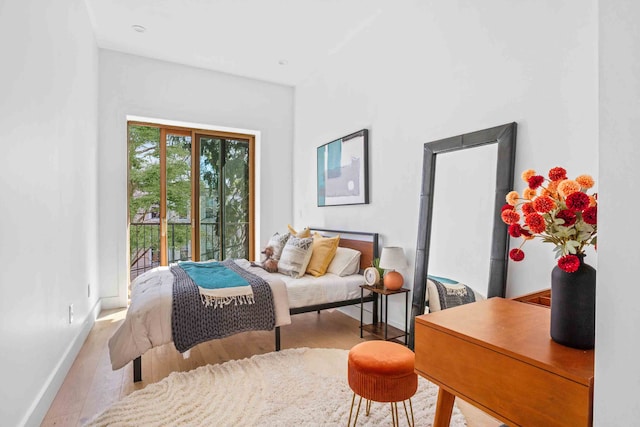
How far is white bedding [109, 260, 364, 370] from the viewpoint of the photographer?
87.6 inches

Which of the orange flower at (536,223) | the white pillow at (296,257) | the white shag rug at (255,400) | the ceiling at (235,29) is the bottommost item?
the white shag rug at (255,400)

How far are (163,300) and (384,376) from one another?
160 centimetres

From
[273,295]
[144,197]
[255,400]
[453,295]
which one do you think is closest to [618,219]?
[453,295]

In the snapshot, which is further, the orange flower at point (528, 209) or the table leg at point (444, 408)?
the table leg at point (444, 408)

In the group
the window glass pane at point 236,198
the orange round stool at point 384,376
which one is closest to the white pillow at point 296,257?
the orange round stool at point 384,376

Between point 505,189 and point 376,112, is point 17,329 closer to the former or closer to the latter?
point 505,189

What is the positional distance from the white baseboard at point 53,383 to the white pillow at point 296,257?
1.77m

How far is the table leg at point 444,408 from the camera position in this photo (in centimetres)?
142

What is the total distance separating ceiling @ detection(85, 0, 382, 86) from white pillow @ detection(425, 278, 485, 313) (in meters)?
2.58

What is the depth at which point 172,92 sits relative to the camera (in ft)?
14.6

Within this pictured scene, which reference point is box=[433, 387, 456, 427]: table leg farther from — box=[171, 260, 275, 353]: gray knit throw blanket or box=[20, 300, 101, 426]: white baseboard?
box=[20, 300, 101, 426]: white baseboard

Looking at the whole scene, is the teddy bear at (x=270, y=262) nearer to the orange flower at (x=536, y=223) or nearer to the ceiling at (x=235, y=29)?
the ceiling at (x=235, y=29)

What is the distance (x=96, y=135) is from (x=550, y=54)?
4426mm

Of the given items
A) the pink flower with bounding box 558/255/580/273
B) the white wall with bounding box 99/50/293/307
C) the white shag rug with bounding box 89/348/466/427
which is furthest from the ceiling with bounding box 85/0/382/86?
the white shag rug with bounding box 89/348/466/427
